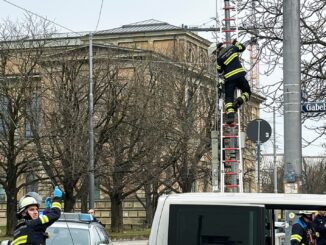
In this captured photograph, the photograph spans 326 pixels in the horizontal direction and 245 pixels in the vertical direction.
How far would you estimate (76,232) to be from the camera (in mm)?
10945

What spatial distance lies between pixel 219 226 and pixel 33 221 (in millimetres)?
2597

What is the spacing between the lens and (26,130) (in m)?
36.2

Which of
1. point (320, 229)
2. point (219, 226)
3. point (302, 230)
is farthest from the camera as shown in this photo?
point (320, 229)

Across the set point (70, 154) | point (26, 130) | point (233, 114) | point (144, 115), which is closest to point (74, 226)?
point (233, 114)

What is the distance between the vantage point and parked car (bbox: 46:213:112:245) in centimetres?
1057

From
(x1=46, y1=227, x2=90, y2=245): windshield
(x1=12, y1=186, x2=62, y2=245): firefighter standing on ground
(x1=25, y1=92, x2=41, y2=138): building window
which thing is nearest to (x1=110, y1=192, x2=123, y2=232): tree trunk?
(x1=25, y1=92, x2=41, y2=138): building window

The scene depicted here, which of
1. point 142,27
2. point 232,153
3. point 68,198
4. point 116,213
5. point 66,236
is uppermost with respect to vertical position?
point 142,27

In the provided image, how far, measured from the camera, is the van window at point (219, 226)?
17.9ft

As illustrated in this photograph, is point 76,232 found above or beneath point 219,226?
beneath

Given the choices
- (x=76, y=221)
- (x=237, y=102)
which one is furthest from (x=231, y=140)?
(x=76, y=221)

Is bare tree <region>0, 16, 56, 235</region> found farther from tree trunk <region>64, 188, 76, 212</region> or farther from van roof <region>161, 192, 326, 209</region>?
van roof <region>161, 192, 326, 209</region>

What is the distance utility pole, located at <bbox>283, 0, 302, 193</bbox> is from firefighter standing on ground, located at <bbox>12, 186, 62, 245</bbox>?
155 inches

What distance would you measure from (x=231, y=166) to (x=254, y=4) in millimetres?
3431

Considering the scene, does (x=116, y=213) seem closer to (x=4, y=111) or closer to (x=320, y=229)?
(x=4, y=111)
